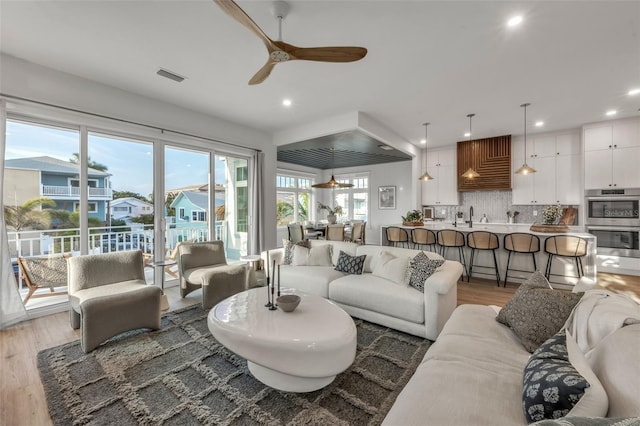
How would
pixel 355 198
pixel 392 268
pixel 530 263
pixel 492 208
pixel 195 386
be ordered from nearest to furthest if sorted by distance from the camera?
pixel 195 386
pixel 392 268
pixel 530 263
pixel 492 208
pixel 355 198

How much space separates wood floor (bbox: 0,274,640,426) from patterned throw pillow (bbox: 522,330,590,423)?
258 centimetres

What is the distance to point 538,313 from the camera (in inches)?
64.2

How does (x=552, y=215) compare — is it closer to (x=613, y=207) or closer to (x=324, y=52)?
(x=613, y=207)

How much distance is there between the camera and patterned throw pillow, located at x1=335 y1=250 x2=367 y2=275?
11.2 feet

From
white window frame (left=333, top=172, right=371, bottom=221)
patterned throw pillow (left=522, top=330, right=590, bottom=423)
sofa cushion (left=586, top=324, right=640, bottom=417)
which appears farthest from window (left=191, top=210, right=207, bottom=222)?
white window frame (left=333, top=172, right=371, bottom=221)

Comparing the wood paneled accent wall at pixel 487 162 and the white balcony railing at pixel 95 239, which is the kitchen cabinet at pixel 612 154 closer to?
the wood paneled accent wall at pixel 487 162

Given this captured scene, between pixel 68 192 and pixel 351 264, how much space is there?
3.80m

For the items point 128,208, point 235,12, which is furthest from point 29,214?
point 235,12

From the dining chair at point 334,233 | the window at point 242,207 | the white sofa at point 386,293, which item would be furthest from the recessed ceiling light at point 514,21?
the window at point 242,207

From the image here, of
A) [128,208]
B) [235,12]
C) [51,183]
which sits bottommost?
[128,208]

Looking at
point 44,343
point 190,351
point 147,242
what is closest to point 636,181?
point 190,351

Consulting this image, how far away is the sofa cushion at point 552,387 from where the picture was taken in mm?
899

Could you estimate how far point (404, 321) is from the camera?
266 cm

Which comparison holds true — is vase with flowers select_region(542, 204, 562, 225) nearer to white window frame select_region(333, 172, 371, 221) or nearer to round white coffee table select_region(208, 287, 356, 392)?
round white coffee table select_region(208, 287, 356, 392)
